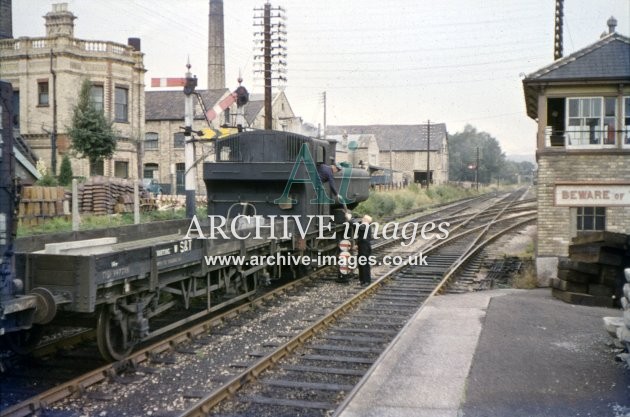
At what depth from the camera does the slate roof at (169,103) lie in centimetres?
4016

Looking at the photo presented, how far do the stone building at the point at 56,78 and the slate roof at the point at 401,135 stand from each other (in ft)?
141

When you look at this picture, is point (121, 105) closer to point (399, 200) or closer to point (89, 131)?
point (89, 131)

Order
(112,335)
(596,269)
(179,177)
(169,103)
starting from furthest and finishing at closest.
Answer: (169,103), (179,177), (596,269), (112,335)

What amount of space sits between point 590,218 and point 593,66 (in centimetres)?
337

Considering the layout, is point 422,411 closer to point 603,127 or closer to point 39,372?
point 39,372

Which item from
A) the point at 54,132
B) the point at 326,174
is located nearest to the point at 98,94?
the point at 54,132

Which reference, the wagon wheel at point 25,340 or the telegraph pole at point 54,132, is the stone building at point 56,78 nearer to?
the telegraph pole at point 54,132

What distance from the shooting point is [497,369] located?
688cm

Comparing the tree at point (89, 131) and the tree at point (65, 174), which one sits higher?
the tree at point (89, 131)

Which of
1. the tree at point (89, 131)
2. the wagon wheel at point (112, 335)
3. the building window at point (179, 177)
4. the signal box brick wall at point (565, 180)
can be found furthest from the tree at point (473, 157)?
the wagon wheel at point (112, 335)

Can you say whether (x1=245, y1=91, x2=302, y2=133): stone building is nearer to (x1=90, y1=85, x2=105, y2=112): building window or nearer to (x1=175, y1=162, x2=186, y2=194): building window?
(x1=175, y1=162, x2=186, y2=194): building window

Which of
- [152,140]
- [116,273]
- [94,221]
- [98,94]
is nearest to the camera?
[116,273]

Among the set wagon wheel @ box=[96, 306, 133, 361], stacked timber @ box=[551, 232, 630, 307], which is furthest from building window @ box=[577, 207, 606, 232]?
wagon wheel @ box=[96, 306, 133, 361]

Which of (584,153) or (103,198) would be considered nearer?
(584,153)
